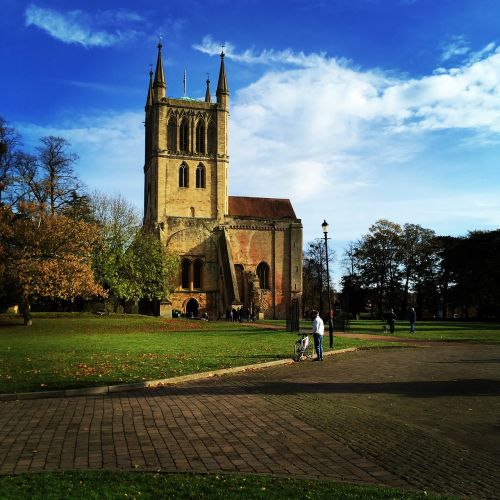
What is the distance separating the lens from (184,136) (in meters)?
56.0

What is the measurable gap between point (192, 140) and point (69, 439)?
5087 cm

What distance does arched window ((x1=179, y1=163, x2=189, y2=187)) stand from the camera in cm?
5522

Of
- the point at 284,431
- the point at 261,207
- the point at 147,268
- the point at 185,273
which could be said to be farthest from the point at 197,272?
the point at 284,431

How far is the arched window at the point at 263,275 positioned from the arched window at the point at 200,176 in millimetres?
10472

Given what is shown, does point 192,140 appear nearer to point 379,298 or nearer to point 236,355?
point 379,298

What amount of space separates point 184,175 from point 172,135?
428 cm

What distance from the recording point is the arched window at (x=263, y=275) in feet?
186

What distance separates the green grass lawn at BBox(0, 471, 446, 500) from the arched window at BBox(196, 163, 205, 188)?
51192 millimetres

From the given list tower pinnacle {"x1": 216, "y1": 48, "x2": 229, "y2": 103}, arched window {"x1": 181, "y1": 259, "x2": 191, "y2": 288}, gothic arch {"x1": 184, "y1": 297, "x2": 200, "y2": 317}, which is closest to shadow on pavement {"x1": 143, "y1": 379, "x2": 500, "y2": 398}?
gothic arch {"x1": 184, "y1": 297, "x2": 200, "y2": 317}

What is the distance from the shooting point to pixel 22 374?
40.7 ft

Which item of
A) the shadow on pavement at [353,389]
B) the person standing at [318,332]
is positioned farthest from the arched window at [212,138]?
the shadow on pavement at [353,389]

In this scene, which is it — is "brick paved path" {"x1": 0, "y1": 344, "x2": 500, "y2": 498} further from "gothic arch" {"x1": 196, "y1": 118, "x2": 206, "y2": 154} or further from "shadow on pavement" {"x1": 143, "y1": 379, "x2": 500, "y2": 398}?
"gothic arch" {"x1": 196, "y1": 118, "x2": 206, "y2": 154}

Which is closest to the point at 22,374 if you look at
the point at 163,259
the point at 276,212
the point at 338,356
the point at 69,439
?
the point at 69,439

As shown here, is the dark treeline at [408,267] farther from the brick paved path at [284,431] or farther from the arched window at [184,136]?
the brick paved path at [284,431]
